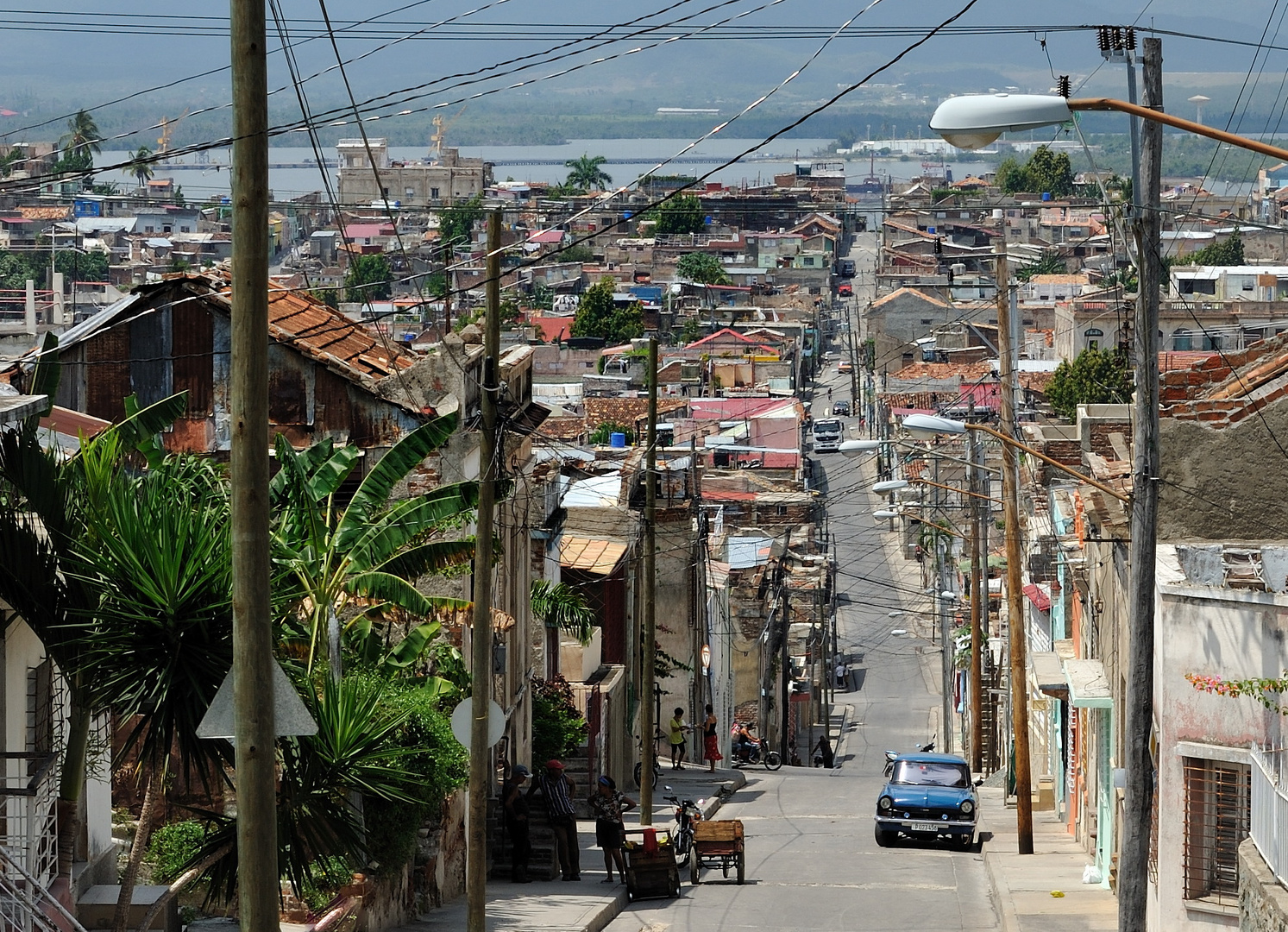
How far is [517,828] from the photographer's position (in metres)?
23.9

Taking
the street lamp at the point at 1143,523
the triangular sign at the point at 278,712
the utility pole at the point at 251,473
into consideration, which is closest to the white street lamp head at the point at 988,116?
the utility pole at the point at 251,473

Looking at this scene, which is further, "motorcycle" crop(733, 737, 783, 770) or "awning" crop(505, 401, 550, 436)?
"motorcycle" crop(733, 737, 783, 770)

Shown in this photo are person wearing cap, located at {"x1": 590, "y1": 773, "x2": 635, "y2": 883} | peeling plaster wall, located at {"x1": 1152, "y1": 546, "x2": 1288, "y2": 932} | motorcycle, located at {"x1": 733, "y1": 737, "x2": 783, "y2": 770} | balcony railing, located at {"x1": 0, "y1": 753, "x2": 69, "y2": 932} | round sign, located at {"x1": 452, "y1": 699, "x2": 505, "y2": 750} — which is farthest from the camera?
motorcycle, located at {"x1": 733, "y1": 737, "x2": 783, "y2": 770}

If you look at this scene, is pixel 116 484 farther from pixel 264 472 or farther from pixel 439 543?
pixel 439 543

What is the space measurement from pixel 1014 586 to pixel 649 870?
393 inches

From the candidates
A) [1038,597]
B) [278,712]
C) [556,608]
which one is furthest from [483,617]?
[1038,597]

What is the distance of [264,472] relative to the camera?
9.74 meters

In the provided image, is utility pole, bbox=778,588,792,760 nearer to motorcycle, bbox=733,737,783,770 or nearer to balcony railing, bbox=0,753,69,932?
motorcycle, bbox=733,737,783,770

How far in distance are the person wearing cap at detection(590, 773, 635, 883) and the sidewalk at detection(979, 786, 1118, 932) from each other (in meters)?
4.68

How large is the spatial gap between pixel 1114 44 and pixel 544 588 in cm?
1733

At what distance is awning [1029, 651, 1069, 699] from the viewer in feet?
96.6

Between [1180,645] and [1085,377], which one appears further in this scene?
[1085,377]

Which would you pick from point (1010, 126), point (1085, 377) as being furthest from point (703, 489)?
point (1010, 126)

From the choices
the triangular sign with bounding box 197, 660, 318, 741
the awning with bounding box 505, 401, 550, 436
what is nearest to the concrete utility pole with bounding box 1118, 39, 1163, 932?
the triangular sign with bounding box 197, 660, 318, 741
